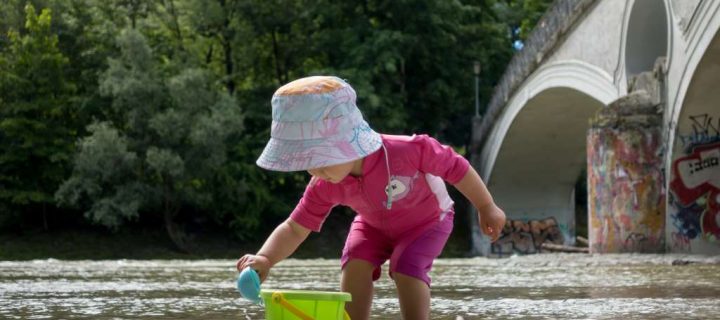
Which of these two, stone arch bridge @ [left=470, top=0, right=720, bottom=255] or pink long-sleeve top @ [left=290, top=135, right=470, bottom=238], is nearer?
pink long-sleeve top @ [left=290, top=135, right=470, bottom=238]

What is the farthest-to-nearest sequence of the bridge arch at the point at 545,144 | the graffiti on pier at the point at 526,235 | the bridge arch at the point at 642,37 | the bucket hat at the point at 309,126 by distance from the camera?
the graffiti on pier at the point at 526,235, the bridge arch at the point at 545,144, the bridge arch at the point at 642,37, the bucket hat at the point at 309,126

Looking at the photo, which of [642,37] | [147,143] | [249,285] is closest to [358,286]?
[249,285]

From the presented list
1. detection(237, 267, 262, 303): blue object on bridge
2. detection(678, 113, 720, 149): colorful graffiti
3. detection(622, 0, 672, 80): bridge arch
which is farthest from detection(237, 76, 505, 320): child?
detection(622, 0, 672, 80): bridge arch

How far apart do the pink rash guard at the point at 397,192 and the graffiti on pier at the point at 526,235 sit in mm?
31467

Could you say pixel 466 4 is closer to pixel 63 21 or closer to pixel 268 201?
pixel 268 201

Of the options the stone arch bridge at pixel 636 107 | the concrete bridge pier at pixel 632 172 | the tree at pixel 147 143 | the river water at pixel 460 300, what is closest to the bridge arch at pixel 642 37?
the stone arch bridge at pixel 636 107

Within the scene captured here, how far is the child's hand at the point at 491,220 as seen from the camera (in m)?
3.88

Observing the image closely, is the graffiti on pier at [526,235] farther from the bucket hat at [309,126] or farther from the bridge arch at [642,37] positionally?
the bucket hat at [309,126]

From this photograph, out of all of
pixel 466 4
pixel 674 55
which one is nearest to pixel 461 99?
pixel 466 4

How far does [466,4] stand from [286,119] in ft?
116

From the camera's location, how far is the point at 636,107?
1847 cm

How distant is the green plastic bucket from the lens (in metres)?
2.85

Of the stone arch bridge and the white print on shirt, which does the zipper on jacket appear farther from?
the stone arch bridge

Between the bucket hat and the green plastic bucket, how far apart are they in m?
0.59
